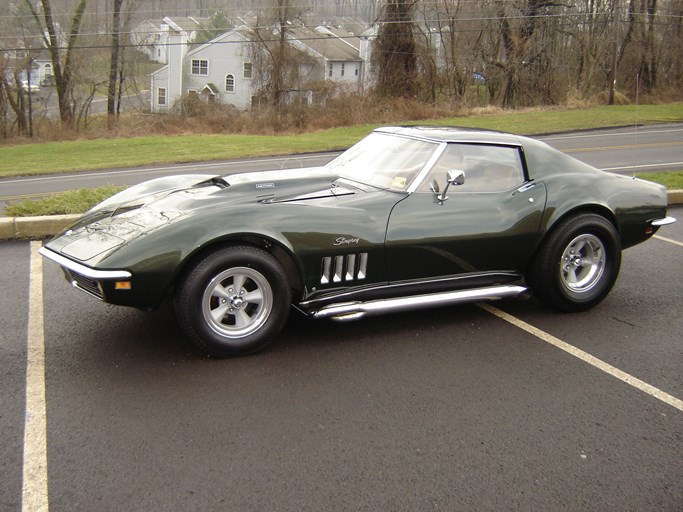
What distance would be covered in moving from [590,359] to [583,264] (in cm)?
116

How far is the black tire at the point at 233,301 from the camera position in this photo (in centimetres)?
397

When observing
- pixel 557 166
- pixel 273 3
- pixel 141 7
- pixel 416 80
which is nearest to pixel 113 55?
pixel 141 7

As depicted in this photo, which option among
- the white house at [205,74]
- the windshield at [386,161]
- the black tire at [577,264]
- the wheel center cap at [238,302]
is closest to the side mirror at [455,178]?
the windshield at [386,161]

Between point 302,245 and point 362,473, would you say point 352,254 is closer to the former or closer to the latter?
point 302,245

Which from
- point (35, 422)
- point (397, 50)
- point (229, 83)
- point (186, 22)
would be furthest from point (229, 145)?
point (186, 22)

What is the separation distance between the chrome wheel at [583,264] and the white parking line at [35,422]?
3.88 m

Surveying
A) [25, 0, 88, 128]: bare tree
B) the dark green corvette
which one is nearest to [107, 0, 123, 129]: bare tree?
[25, 0, 88, 128]: bare tree

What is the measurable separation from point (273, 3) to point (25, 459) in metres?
41.6

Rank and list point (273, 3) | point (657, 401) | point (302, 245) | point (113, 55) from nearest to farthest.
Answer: point (657, 401) < point (302, 245) < point (273, 3) < point (113, 55)

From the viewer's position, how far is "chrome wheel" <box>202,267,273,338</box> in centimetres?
405

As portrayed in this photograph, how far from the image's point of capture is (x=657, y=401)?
3.83 meters

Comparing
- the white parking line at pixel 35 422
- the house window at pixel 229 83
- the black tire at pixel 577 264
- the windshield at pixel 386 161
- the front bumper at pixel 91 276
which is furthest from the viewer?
the house window at pixel 229 83

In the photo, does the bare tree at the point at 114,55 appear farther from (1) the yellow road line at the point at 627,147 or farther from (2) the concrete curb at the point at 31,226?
(2) the concrete curb at the point at 31,226

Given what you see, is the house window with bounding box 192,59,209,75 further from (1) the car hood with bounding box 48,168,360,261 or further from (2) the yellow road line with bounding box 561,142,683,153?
(1) the car hood with bounding box 48,168,360,261
